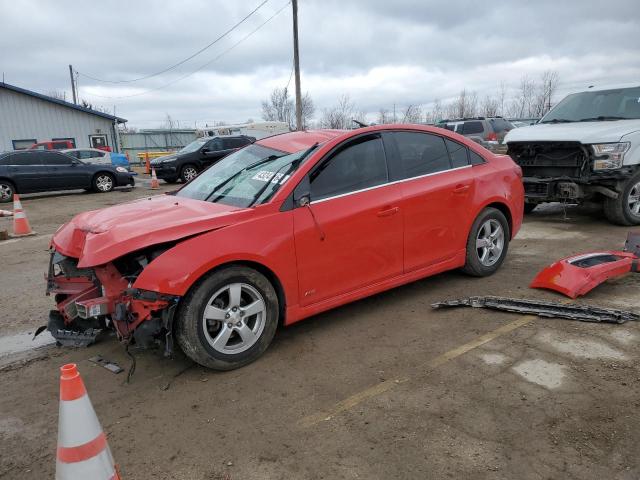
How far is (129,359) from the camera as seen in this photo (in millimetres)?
3818

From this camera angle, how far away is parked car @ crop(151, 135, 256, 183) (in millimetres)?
18219

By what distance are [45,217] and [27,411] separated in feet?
33.0

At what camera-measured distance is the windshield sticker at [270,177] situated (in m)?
3.89

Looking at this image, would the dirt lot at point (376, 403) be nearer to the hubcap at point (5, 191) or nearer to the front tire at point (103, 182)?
the hubcap at point (5, 191)

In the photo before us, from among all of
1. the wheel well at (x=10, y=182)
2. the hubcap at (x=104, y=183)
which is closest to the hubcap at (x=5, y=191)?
the wheel well at (x=10, y=182)

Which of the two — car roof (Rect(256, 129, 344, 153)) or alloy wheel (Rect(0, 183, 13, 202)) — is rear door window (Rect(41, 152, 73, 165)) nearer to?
alloy wheel (Rect(0, 183, 13, 202))

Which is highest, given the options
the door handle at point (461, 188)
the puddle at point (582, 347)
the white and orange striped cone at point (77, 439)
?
the door handle at point (461, 188)

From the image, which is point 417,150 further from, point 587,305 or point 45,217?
point 45,217

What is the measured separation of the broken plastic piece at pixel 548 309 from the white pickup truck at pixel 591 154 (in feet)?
12.2

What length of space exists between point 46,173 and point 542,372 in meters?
16.4

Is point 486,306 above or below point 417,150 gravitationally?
below

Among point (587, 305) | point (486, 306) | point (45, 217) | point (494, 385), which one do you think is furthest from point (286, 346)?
point (45, 217)

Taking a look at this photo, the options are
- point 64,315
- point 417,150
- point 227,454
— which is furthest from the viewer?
point 417,150

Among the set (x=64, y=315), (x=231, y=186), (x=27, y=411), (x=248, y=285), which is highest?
(x=231, y=186)
